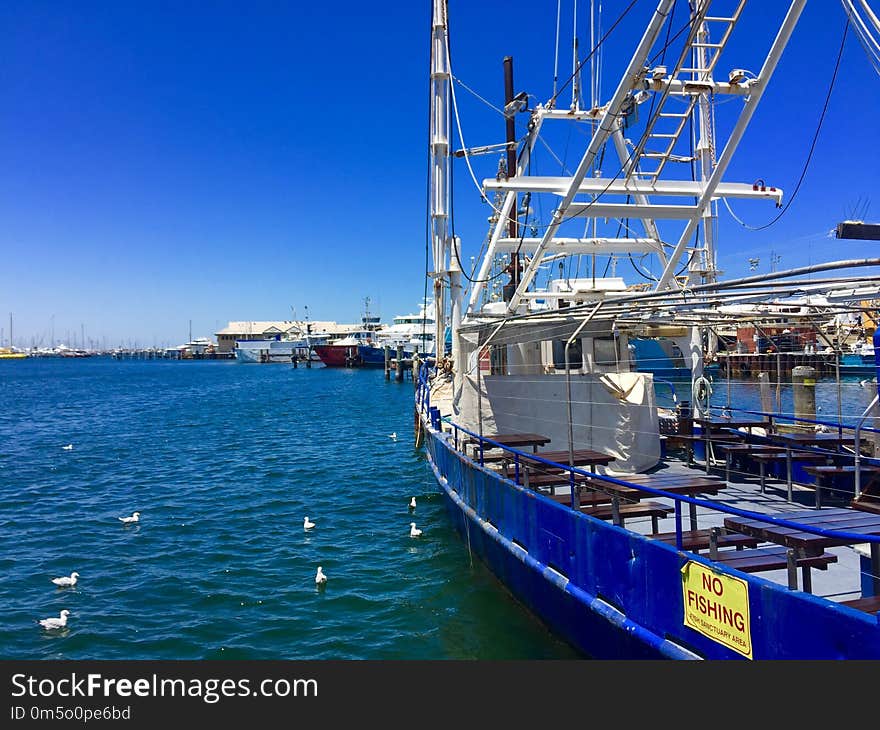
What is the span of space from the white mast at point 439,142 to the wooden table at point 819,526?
1353 centimetres

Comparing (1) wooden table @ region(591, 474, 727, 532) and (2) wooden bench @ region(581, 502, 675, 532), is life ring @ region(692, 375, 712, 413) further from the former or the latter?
(2) wooden bench @ region(581, 502, 675, 532)

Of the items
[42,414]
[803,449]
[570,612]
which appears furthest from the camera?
[42,414]

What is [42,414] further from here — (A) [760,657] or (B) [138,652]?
(A) [760,657]

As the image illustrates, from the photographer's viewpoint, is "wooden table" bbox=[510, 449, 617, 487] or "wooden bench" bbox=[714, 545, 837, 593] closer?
"wooden bench" bbox=[714, 545, 837, 593]

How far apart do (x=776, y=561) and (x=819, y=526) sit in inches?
19.5

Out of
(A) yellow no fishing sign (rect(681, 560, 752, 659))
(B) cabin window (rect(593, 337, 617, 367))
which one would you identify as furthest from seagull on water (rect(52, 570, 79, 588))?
(A) yellow no fishing sign (rect(681, 560, 752, 659))

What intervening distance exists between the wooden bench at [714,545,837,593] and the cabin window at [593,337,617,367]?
19.7 ft

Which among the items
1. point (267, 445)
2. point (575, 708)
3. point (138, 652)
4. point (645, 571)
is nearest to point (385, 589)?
point (138, 652)

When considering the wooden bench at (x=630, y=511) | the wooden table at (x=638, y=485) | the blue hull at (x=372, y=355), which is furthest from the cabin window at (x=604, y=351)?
the blue hull at (x=372, y=355)

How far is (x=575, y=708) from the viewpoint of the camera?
5004 millimetres

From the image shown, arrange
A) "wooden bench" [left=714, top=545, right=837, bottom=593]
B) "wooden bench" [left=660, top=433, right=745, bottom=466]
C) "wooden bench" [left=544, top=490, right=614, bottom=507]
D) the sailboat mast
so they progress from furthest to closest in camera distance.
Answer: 1. the sailboat mast
2. "wooden bench" [left=660, top=433, right=745, bottom=466]
3. "wooden bench" [left=544, top=490, right=614, bottom=507]
4. "wooden bench" [left=714, top=545, right=837, bottom=593]

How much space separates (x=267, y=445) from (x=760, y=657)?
24.5 m

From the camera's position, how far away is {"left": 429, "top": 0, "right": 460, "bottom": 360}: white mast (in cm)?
1908

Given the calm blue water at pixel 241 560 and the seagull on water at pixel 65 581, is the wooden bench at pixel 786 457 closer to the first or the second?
the calm blue water at pixel 241 560
